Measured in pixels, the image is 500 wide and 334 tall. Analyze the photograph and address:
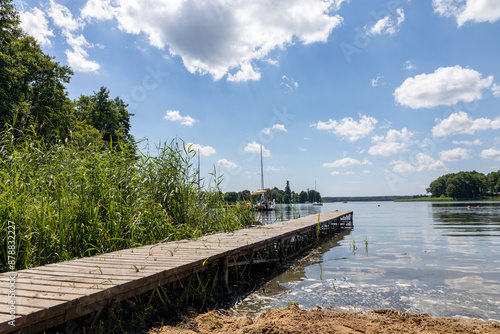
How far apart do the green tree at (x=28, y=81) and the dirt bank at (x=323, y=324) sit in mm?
17157

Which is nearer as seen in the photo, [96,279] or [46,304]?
[46,304]

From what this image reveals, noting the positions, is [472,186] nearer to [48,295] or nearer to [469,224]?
[469,224]

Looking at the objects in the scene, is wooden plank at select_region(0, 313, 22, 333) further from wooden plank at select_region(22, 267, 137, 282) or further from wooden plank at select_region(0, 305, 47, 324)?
wooden plank at select_region(22, 267, 137, 282)

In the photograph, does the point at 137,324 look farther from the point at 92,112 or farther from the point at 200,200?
the point at 92,112

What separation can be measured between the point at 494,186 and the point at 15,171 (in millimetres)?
119163

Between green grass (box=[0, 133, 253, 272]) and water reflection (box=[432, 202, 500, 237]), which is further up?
green grass (box=[0, 133, 253, 272])

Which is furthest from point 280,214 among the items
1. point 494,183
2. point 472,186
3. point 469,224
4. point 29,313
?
point 494,183

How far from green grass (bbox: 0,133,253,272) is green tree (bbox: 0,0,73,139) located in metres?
13.3

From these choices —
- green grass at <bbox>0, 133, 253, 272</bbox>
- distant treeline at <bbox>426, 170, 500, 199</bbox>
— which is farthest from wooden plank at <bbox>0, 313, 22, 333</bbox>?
distant treeline at <bbox>426, 170, 500, 199</bbox>

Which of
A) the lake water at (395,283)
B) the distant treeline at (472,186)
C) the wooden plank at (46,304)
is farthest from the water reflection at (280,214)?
the distant treeline at (472,186)

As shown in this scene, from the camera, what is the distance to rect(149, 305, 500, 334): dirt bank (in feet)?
12.1

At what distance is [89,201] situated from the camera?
5.19m

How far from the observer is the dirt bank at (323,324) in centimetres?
369

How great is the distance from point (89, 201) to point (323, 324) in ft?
12.8
